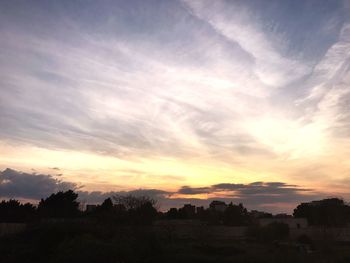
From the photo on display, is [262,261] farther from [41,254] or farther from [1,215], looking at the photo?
[1,215]

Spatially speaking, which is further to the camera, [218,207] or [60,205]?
[218,207]

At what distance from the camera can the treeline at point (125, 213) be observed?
193 feet

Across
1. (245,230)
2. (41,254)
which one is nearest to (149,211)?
(245,230)

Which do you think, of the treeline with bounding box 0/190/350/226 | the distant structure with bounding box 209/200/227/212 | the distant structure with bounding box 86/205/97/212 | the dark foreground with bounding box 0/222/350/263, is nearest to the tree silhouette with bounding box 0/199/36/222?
the treeline with bounding box 0/190/350/226

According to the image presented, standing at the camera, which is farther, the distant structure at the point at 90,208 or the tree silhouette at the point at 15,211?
the distant structure at the point at 90,208

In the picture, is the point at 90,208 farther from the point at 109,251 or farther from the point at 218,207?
the point at 109,251

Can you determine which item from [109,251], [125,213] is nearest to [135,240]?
[109,251]

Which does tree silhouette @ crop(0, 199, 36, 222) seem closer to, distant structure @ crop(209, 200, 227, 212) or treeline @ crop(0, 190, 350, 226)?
treeline @ crop(0, 190, 350, 226)

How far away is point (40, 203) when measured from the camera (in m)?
82.1

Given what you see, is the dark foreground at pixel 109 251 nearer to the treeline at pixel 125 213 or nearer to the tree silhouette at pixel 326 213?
the treeline at pixel 125 213

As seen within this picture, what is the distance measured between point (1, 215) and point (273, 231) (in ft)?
169

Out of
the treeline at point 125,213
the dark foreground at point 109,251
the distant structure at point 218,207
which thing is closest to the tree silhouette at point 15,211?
the treeline at point 125,213

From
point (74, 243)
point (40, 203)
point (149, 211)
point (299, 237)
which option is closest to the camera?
point (74, 243)

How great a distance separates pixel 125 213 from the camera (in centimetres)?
6009
